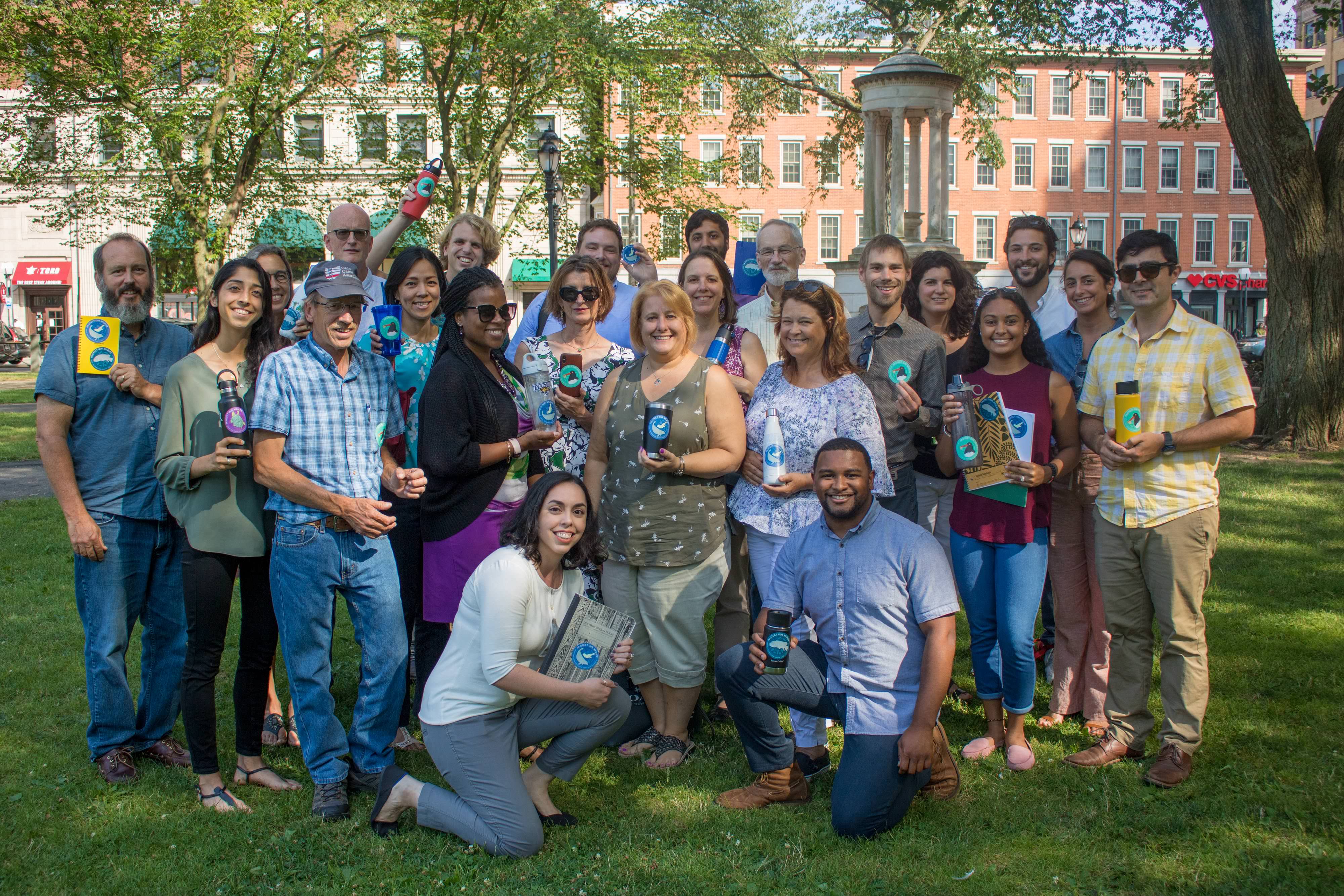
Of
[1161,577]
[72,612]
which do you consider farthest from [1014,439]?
[72,612]

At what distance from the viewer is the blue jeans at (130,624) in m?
4.27

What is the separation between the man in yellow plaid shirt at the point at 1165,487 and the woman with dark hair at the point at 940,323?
0.81m

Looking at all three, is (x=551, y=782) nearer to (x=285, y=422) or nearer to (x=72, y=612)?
(x=285, y=422)

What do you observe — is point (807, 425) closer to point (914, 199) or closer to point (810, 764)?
point (810, 764)

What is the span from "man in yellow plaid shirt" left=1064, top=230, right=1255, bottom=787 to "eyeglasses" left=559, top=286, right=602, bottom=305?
A: 2362 millimetres

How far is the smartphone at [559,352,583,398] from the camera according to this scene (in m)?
4.47

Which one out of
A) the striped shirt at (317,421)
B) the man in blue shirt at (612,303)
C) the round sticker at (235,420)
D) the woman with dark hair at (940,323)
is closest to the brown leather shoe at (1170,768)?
the woman with dark hair at (940,323)

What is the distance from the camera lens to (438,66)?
2392 cm

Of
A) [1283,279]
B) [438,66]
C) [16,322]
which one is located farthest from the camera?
[16,322]

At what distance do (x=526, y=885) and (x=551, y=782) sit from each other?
0.83 metres

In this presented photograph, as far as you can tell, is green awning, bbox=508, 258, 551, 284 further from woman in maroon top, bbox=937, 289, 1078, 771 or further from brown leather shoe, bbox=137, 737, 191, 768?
woman in maroon top, bbox=937, 289, 1078, 771

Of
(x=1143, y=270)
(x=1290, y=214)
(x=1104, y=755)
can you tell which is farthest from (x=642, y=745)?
(x=1290, y=214)

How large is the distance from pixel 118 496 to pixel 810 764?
3.25 metres

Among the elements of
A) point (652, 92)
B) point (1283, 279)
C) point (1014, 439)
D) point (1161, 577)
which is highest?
point (652, 92)
